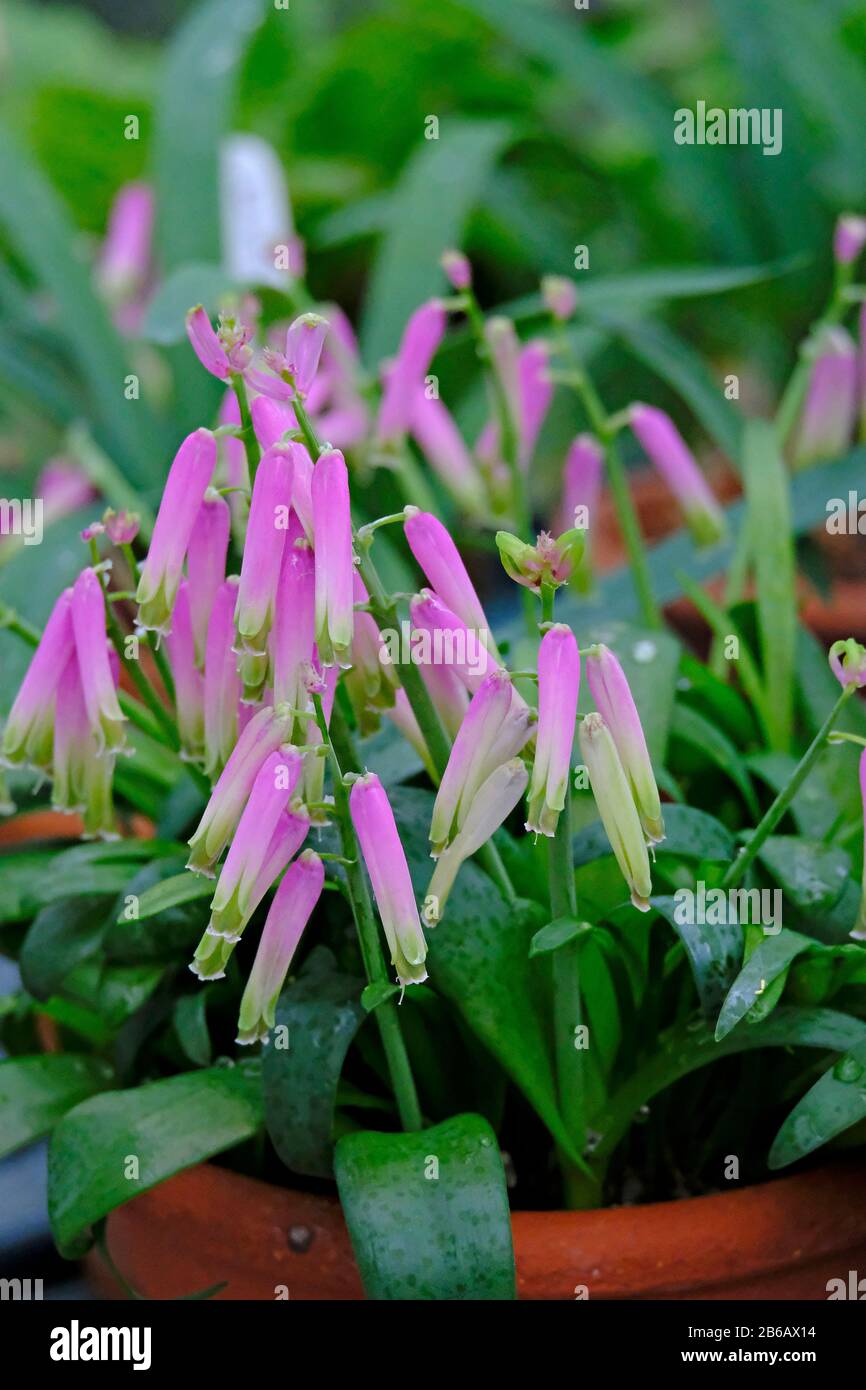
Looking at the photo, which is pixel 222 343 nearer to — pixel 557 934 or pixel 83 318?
pixel 557 934

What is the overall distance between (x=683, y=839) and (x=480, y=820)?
129 millimetres

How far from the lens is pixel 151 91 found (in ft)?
5.99

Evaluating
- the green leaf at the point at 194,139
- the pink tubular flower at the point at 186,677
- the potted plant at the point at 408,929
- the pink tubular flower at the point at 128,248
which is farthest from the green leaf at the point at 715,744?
the pink tubular flower at the point at 128,248

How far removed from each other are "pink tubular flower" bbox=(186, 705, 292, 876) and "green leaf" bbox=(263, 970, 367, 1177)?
9 cm

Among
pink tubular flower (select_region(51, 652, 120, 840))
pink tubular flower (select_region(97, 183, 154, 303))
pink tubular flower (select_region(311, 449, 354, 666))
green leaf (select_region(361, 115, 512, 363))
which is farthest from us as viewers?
pink tubular flower (select_region(97, 183, 154, 303))

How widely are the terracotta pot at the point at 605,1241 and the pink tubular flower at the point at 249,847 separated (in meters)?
0.16

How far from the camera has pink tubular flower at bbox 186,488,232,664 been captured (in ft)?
1.67

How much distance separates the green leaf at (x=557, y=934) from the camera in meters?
0.49

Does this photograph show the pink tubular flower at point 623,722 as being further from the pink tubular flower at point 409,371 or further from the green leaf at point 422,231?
the green leaf at point 422,231

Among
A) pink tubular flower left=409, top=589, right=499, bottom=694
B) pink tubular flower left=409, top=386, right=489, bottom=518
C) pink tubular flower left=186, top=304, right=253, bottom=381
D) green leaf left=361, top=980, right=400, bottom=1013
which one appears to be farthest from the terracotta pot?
pink tubular flower left=409, top=386, right=489, bottom=518

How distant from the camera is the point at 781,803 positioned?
1.67 ft

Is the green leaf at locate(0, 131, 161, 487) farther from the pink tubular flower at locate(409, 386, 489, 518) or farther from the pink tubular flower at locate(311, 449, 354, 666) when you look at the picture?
the pink tubular flower at locate(311, 449, 354, 666)

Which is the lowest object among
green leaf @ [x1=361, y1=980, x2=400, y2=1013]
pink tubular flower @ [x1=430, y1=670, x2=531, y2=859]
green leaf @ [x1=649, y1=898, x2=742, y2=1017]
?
green leaf @ [x1=361, y1=980, x2=400, y2=1013]

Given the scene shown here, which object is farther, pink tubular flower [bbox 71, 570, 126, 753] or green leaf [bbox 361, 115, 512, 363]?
green leaf [bbox 361, 115, 512, 363]
